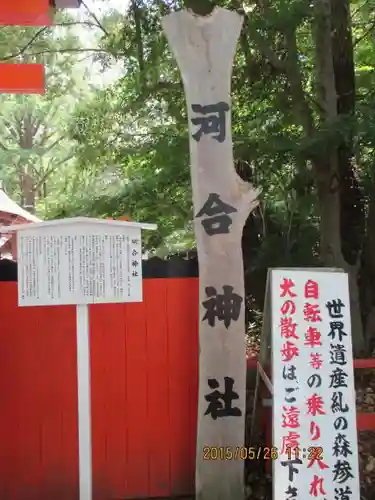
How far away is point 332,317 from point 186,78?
176 centimetres

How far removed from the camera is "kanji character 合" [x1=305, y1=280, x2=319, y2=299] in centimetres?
368

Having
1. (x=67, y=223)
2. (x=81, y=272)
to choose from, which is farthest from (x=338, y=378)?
(x=67, y=223)

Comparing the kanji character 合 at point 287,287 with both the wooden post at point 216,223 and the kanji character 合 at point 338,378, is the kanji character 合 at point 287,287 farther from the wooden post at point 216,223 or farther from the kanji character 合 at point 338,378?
the kanji character 合 at point 338,378

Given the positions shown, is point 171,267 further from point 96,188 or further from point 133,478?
point 96,188

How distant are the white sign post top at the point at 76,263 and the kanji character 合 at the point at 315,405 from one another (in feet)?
3.89

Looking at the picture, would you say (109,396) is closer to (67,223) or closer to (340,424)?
(67,223)

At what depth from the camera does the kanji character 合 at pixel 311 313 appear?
12.0 feet

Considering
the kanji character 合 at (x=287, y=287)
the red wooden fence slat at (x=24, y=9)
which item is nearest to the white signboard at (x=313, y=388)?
the kanji character 合 at (x=287, y=287)

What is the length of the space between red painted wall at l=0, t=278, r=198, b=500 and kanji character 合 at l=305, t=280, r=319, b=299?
1.00 metres

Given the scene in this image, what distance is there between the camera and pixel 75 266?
11.9 feet

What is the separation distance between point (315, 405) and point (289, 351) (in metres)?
0.35

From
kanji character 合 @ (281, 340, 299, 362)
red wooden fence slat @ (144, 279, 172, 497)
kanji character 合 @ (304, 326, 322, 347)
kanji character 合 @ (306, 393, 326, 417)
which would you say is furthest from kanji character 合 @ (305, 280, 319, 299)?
red wooden fence slat @ (144, 279, 172, 497)
